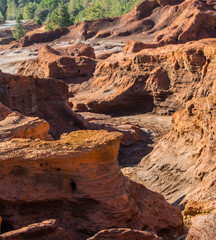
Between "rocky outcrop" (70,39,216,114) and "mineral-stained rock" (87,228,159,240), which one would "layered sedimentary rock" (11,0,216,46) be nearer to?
"rocky outcrop" (70,39,216,114)

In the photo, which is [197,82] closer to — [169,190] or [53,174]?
[169,190]

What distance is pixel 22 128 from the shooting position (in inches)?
386

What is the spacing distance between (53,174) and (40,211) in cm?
71

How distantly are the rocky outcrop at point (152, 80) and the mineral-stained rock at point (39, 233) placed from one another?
14.9 m

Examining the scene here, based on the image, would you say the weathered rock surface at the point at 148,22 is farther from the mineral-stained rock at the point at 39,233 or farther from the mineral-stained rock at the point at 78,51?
the mineral-stained rock at the point at 39,233

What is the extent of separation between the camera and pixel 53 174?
22.7 feet

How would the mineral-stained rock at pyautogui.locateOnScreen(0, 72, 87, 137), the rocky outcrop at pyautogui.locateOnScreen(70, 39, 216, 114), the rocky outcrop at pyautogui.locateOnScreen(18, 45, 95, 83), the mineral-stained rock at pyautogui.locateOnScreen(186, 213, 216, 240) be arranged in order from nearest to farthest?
the mineral-stained rock at pyautogui.locateOnScreen(186, 213, 216, 240), the mineral-stained rock at pyautogui.locateOnScreen(0, 72, 87, 137), the rocky outcrop at pyautogui.locateOnScreen(70, 39, 216, 114), the rocky outcrop at pyautogui.locateOnScreen(18, 45, 95, 83)

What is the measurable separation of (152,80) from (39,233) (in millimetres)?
18074

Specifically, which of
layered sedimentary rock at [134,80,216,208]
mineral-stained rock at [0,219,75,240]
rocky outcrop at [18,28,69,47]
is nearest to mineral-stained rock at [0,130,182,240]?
mineral-stained rock at [0,219,75,240]

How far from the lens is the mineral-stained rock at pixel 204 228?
5242 mm

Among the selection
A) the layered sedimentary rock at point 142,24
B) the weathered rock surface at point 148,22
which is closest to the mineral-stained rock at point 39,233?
the weathered rock surface at point 148,22

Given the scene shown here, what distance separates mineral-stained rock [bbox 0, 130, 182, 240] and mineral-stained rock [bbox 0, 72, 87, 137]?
922 cm

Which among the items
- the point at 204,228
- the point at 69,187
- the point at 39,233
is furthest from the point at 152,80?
the point at 204,228

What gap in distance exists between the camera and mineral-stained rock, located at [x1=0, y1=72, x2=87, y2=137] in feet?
52.5
